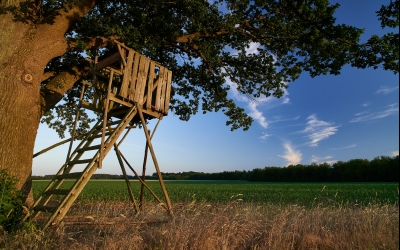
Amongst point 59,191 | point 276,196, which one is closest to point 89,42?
point 59,191

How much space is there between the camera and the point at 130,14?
1138cm

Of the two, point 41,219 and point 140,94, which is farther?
point 41,219

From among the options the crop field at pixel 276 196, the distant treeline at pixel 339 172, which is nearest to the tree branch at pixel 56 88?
the crop field at pixel 276 196

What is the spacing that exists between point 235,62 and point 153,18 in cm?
483

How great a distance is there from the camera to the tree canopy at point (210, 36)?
10312 millimetres

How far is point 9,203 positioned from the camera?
293 inches

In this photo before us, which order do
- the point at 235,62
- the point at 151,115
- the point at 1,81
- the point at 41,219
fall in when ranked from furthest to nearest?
the point at 235,62, the point at 41,219, the point at 151,115, the point at 1,81

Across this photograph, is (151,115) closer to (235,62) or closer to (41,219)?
(41,219)

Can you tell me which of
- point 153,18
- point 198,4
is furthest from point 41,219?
point 198,4

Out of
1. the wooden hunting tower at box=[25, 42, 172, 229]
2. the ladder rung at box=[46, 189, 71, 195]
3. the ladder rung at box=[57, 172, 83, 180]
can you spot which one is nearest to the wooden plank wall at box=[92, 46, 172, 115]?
the wooden hunting tower at box=[25, 42, 172, 229]

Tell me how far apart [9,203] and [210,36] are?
8.72 meters

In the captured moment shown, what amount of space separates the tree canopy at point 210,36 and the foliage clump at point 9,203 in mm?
2908

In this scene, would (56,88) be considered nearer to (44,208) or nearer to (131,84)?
(131,84)

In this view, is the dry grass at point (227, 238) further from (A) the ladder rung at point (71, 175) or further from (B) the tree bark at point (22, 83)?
(B) the tree bark at point (22, 83)
